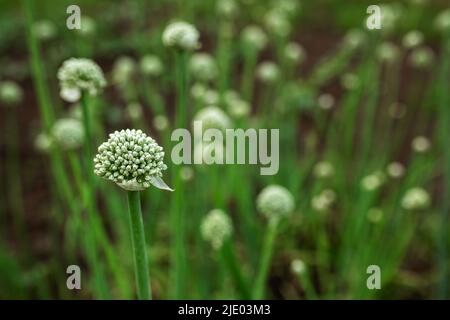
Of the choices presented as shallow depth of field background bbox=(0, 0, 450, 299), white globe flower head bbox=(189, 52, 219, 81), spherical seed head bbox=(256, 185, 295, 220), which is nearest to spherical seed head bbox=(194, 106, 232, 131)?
shallow depth of field background bbox=(0, 0, 450, 299)

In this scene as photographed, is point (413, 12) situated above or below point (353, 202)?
above

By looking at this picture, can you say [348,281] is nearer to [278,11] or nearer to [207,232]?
[207,232]

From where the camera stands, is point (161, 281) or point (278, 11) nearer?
point (161, 281)

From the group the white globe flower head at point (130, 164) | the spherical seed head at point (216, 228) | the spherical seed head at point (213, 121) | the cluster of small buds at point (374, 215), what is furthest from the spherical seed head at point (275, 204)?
the white globe flower head at point (130, 164)

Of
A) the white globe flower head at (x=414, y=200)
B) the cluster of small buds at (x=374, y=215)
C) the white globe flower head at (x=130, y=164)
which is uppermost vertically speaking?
the white globe flower head at (x=130, y=164)

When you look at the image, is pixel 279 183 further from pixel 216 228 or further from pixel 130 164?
pixel 130 164

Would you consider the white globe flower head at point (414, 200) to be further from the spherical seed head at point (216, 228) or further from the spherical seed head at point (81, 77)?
the spherical seed head at point (81, 77)
